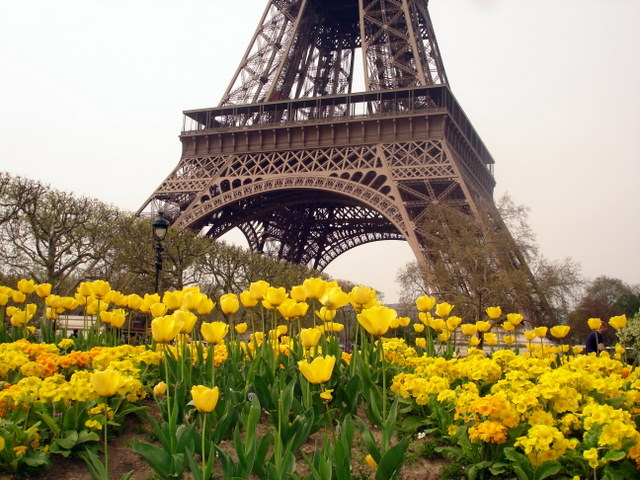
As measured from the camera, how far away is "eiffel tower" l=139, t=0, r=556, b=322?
31266 millimetres

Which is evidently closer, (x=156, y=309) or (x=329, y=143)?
(x=156, y=309)

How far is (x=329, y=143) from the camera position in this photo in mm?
34312

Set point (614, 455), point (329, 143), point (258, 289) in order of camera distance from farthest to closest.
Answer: point (329, 143)
point (258, 289)
point (614, 455)

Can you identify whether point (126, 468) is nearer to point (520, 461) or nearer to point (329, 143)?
point (520, 461)

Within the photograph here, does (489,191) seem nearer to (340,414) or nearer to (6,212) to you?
(6,212)

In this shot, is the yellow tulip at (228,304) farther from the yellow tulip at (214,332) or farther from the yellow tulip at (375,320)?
the yellow tulip at (375,320)

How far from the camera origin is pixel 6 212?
23.3 m

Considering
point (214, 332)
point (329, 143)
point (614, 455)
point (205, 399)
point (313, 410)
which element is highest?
point (329, 143)

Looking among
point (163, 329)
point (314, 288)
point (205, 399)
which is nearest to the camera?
point (205, 399)

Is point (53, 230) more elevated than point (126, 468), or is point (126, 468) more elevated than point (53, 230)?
point (53, 230)

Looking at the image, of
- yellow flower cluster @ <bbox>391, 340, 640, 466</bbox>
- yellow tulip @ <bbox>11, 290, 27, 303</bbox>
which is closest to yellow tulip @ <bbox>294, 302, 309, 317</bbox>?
yellow flower cluster @ <bbox>391, 340, 640, 466</bbox>

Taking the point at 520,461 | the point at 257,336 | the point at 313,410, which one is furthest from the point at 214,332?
the point at 520,461

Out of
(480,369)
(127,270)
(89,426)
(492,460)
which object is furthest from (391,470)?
(127,270)

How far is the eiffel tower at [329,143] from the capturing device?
31.3 metres
